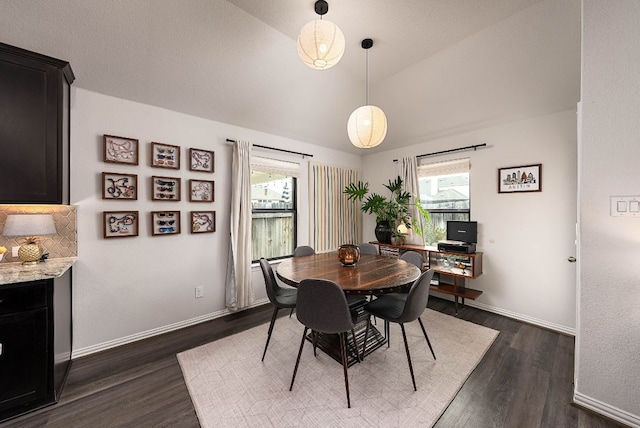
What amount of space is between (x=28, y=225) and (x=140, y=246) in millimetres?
847

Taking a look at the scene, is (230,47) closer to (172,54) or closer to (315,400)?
(172,54)

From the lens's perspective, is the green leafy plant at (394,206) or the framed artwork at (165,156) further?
the green leafy plant at (394,206)

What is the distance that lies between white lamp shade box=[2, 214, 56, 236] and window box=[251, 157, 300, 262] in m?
2.01

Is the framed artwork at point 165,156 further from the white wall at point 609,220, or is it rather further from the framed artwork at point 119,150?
the white wall at point 609,220

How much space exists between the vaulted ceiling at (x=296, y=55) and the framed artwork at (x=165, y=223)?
1189mm

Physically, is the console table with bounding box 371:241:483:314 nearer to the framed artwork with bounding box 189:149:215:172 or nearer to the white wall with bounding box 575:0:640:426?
the white wall with bounding box 575:0:640:426

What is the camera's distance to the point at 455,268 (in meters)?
3.44

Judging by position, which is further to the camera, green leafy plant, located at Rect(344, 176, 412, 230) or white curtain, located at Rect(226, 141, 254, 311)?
green leafy plant, located at Rect(344, 176, 412, 230)

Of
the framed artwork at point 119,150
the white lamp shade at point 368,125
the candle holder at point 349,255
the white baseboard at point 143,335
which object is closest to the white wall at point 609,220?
the white lamp shade at point 368,125

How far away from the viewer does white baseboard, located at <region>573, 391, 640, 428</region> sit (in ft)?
5.13

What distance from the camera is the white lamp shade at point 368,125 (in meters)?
2.21

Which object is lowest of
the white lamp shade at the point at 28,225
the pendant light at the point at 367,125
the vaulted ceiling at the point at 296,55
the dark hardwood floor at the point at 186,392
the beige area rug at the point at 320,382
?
the dark hardwood floor at the point at 186,392

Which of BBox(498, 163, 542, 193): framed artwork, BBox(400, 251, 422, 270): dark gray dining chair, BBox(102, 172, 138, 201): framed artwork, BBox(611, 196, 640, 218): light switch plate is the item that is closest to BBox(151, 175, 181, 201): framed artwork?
BBox(102, 172, 138, 201): framed artwork

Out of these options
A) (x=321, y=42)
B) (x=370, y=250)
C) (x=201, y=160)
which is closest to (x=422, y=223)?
(x=370, y=250)
